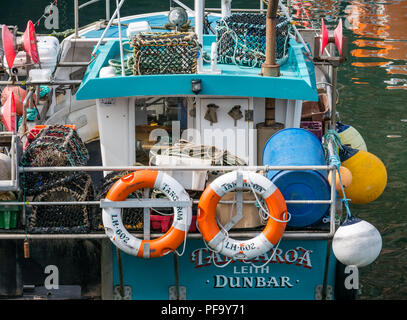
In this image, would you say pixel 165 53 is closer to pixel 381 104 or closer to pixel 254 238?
pixel 254 238

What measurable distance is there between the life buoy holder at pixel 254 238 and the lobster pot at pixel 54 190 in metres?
1.40

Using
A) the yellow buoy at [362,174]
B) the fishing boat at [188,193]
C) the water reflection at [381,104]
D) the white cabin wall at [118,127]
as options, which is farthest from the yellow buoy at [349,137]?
the white cabin wall at [118,127]

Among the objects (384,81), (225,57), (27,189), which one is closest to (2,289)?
(27,189)

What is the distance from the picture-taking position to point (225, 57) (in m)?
9.44

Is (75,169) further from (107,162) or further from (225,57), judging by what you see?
(225,57)

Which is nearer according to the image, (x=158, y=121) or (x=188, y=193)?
(x=188, y=193)

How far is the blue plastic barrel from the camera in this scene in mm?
7785

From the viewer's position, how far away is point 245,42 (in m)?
9.29

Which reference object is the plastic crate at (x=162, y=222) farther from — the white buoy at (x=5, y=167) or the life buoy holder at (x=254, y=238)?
the white buoy at (x=5, y=167)

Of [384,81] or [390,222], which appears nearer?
[390,222]

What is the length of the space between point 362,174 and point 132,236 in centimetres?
369

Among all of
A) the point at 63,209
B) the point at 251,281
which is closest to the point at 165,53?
the point at 63,209

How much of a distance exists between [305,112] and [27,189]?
5007mm

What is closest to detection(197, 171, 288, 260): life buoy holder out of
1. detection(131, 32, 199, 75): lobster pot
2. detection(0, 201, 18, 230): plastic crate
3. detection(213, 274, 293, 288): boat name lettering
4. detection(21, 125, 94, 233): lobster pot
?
detection(213, 274, 293, 288): boat name lettering
